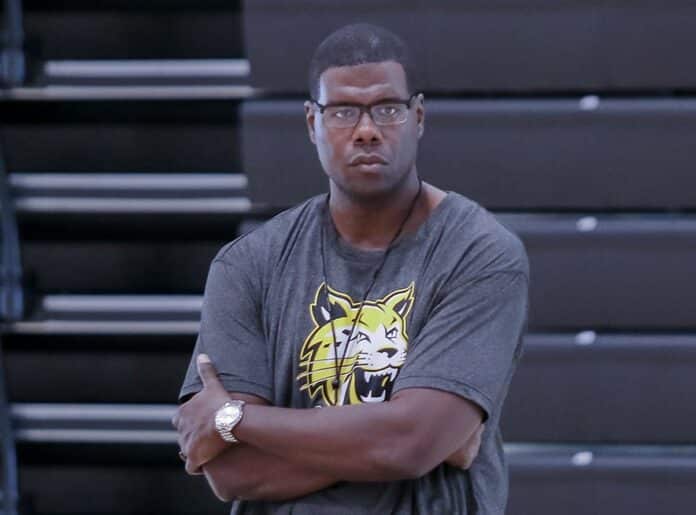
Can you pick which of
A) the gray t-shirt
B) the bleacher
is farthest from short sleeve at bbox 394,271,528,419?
the bleacher

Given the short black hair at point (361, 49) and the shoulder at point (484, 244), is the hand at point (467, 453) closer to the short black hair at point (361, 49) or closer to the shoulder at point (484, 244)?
the shoulder at point (484, 244)

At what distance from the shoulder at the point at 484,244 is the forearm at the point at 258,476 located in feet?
1.29

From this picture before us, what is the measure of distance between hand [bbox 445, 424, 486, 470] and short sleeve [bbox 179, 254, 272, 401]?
11.9 inches

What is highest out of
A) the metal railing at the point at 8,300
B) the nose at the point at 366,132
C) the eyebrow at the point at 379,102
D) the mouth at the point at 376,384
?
the eyebrow at the point at 379,102

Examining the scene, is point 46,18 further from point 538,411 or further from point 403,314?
point 403,314

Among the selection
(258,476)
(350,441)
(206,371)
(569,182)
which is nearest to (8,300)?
(569,182)

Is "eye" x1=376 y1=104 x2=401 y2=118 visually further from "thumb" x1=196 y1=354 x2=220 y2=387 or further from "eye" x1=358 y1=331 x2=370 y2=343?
"thumb" x1=196 y1=354 x2=220 y2=387

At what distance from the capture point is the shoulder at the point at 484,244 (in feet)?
7.20

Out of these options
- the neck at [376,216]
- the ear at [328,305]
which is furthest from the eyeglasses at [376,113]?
the ear at [328,305]

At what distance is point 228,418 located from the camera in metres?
2.18

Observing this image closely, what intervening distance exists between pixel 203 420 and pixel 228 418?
49mm

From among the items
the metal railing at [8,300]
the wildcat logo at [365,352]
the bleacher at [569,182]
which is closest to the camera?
the wildcat logo at [365,352]

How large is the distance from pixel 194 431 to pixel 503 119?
1.56 meters

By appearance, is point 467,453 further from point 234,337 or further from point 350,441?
point 234,337
